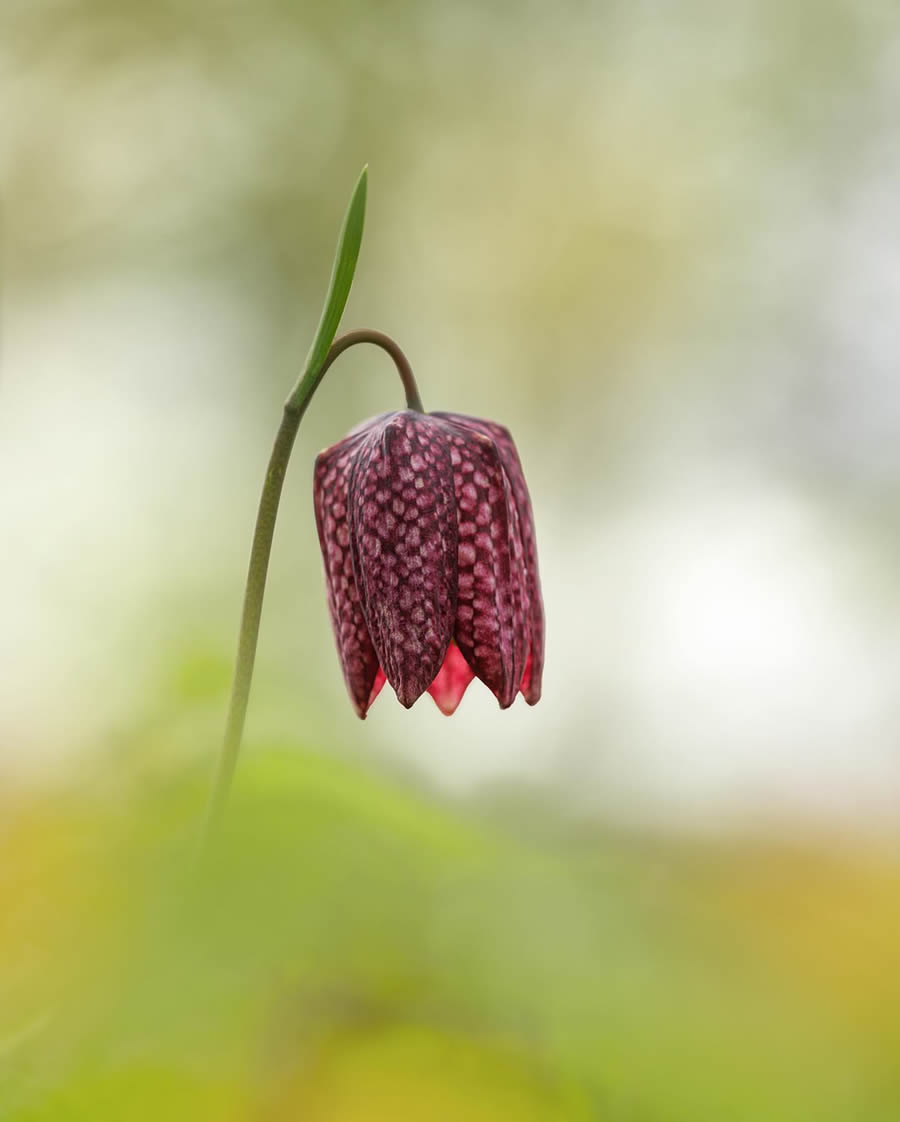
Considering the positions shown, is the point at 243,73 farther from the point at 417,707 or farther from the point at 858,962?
the point at 858,962

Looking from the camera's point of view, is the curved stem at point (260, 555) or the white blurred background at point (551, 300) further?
the white blurred background at point (551, 300)

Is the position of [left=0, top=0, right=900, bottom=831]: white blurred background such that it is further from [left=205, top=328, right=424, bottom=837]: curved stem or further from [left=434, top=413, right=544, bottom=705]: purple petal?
[left=205, top=328, right=424, bottom=837]: curved stem

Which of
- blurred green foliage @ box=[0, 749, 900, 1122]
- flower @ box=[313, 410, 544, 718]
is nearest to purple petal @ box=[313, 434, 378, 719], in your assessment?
flower @ box=[313, 410, 544, 718]

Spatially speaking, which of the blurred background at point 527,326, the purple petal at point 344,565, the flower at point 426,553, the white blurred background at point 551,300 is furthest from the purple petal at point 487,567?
the white blurred background at point 551,300

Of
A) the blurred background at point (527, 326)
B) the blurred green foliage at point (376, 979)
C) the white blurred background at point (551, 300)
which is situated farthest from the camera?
the white blurred background at point (551, 300)

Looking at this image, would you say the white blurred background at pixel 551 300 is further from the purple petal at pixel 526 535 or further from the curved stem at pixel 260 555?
the curved stem at pixel 260 555

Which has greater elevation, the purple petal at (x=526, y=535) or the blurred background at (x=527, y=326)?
the blurred background at (x=527, y=326)
